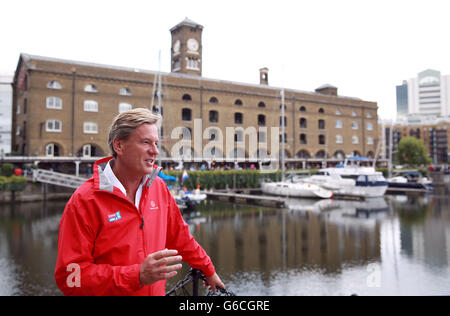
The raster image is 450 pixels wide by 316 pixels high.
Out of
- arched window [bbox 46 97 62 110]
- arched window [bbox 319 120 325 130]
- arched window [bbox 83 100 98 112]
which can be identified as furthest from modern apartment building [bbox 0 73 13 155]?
arched window [bbox 319 120 325 130]

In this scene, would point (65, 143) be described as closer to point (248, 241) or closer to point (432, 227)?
point (248, 241)

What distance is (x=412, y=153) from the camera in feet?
172

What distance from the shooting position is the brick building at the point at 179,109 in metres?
27.9

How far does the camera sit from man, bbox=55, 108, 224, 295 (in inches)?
60.1

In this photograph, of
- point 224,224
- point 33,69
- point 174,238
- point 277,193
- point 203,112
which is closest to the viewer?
point 174,238

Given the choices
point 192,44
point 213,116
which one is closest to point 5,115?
point 213,116

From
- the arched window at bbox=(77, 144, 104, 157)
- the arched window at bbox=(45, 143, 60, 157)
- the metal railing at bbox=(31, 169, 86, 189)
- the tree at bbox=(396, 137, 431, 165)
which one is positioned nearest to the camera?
the metal railing at bbox=(31, 169, 86, 189)

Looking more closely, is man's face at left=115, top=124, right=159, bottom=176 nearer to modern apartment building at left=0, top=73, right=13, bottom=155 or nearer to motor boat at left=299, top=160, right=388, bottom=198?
motor boat at left=299, top=160, right=388, bottom=198

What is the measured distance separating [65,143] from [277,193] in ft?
58.5

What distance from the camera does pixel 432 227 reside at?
54.5ft

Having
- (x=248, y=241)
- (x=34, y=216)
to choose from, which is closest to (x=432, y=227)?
(x=248, y=241)

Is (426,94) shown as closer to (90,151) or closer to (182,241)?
(90,151)

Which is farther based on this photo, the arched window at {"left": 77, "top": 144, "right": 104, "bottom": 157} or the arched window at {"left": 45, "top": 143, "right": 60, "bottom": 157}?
the arched window at {"left": 77, "top": 144, "right": 104, "bottom": 157}

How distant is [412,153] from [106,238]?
5840 centimetres
